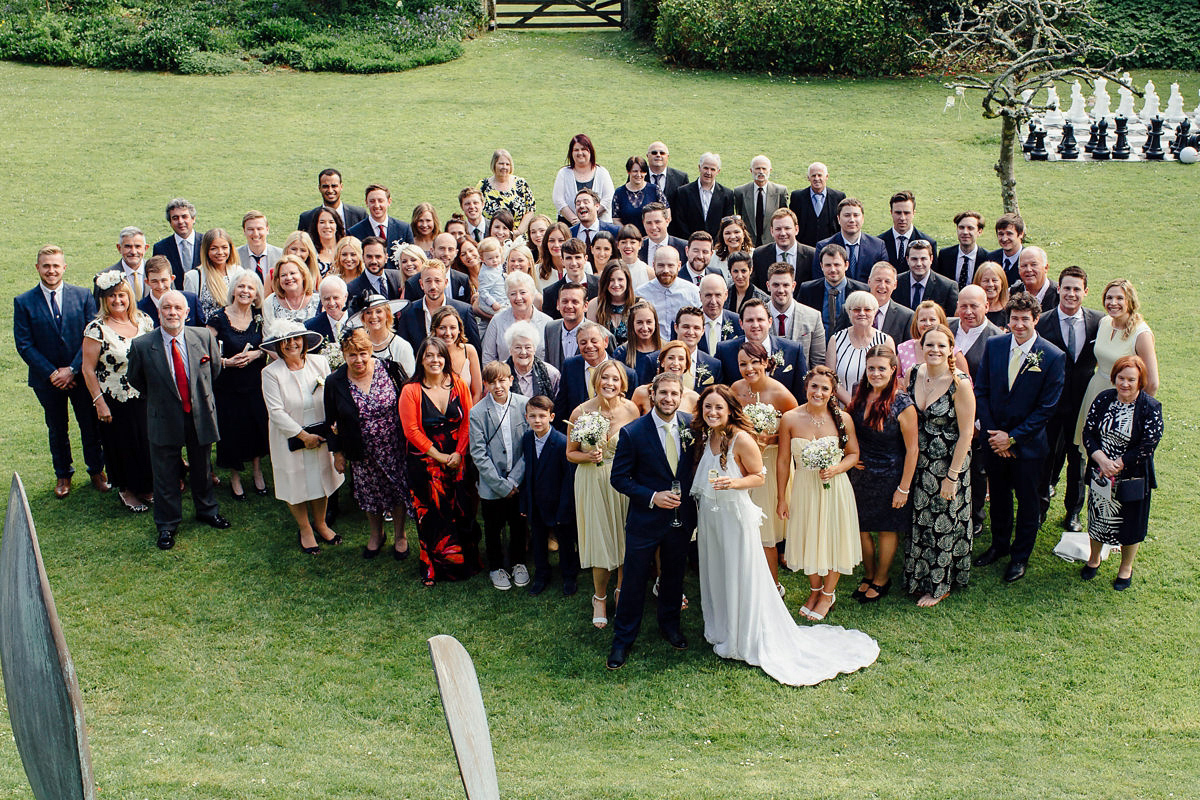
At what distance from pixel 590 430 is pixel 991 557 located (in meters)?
3.43

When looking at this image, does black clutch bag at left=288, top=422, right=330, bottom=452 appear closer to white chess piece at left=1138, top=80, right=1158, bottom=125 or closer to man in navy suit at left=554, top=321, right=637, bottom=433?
man in navy suit at left=554, top=321, right=637, bottom=433

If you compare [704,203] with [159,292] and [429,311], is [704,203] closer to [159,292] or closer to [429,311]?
[429,311]

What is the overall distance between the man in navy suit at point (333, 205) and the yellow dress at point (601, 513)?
5016 mm

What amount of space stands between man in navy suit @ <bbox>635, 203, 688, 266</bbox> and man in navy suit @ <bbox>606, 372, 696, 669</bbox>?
3585 mm

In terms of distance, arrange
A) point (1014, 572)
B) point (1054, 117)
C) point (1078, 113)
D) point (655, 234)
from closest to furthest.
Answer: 1. point (1014, 572)
2. point (655, 234)
3. point (1078, 113)
4. point (1054, 117)

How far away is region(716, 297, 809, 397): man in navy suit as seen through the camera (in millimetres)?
8195

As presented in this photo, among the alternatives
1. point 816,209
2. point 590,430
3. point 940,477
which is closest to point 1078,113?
point 816,209

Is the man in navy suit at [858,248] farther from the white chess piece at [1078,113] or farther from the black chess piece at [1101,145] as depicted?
the white chess piece at [1078,113]

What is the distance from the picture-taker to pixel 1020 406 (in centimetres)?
812

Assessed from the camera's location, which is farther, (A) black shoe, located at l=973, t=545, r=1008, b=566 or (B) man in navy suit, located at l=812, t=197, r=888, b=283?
(B) man in navy suit, located at l=812, t=197, r=888, b=283

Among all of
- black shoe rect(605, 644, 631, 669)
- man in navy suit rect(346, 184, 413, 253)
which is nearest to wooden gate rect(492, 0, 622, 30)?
man in navy suit rect(346, 184, 413, 253)

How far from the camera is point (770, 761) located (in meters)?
Result: 6.35

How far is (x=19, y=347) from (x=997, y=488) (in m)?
8.15

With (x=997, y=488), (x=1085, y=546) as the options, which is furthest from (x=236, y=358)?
(x=1085, y=546)
